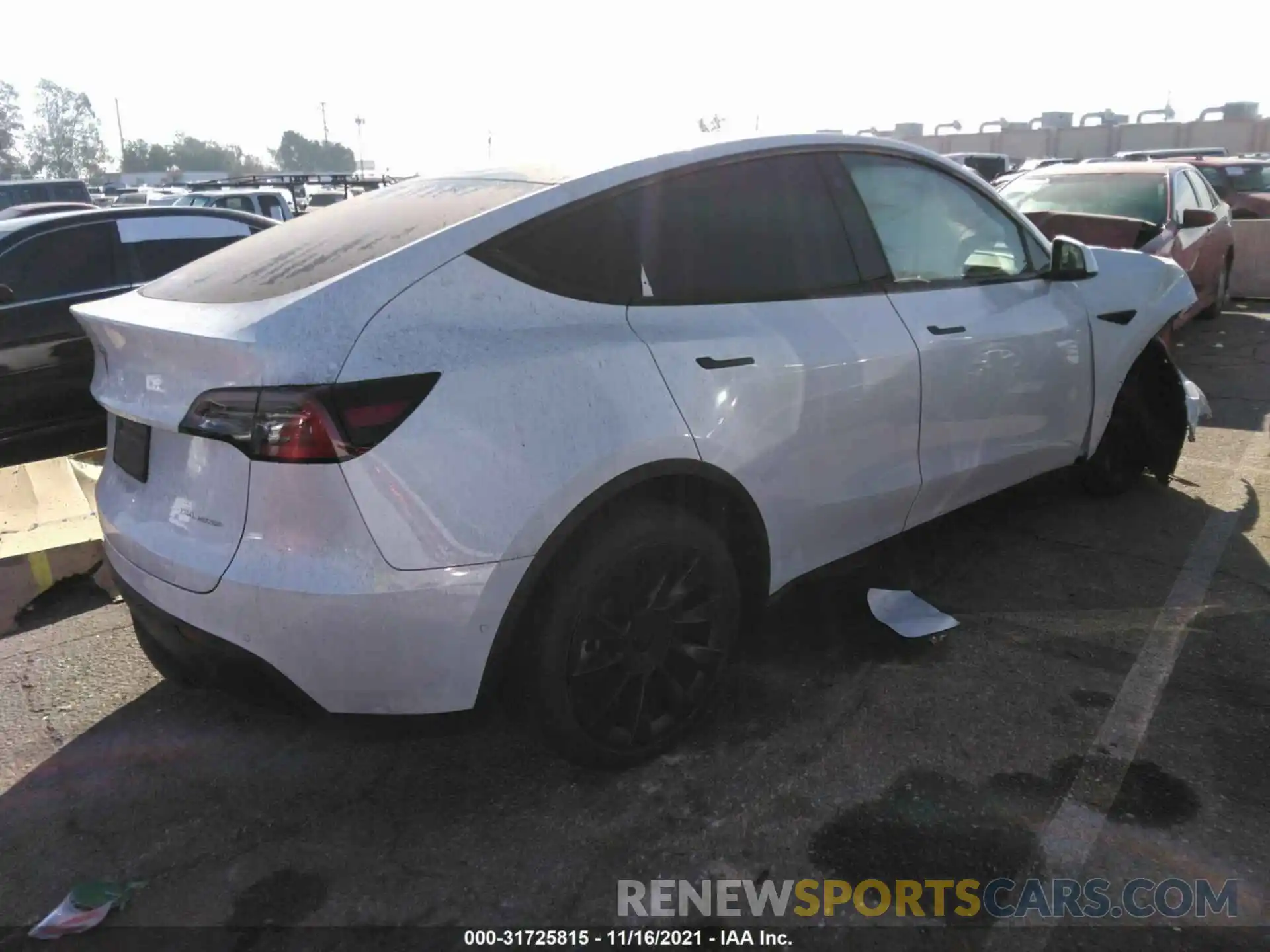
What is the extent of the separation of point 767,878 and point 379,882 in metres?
0.95

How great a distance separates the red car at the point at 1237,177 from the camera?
13.6 metres

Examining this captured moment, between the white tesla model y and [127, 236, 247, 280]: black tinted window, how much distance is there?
3.85 m

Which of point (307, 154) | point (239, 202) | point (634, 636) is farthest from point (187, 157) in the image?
point (634, 636)

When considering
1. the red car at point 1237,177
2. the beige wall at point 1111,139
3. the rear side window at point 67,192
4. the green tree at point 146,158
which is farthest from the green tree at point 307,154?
the red car at point 1237,177

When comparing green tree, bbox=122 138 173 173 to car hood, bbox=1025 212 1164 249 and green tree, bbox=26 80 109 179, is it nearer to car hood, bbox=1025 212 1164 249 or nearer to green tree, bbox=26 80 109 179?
green tree, bbox=26 80 109 179

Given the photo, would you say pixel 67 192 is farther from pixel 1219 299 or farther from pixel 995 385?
pixel 995 385

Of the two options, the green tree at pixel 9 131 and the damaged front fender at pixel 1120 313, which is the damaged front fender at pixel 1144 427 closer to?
the damaged front fender at pixel 1120 313

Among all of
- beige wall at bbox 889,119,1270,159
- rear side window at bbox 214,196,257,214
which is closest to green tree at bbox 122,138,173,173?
beige wall at bbox 889,119,1270,159

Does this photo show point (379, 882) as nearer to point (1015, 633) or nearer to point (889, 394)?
point (889, 394)

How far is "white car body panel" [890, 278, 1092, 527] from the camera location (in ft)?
10.7

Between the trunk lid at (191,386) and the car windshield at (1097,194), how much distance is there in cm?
727

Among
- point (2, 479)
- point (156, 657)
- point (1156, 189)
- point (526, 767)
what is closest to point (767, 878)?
point (526, 767)

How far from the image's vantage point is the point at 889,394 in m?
3.05

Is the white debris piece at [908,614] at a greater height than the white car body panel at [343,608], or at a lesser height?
lesser
